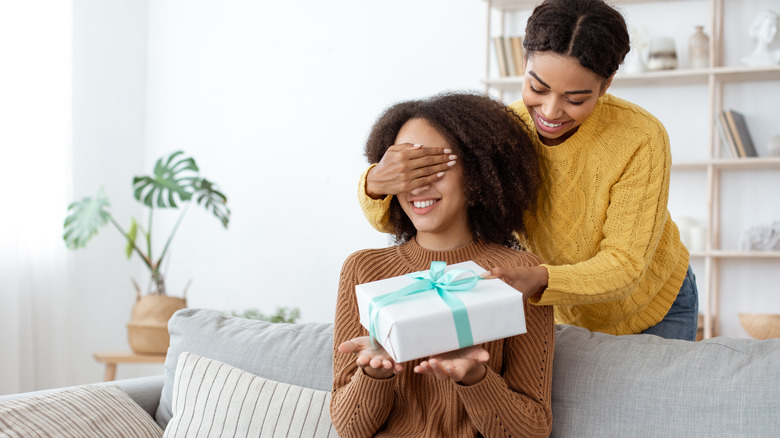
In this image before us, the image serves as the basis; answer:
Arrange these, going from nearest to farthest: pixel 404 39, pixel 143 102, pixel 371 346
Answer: pixel 371 346, pixel 404 39, pixel 143 102

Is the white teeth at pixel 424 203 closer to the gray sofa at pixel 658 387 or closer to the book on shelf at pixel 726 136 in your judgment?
the gray sofa at pixel 658 387

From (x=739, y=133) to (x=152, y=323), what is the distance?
8.31 feet

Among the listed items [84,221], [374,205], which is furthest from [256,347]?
[84,221]

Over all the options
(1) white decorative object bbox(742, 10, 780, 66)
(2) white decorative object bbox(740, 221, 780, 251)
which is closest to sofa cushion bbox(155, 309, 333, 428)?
(2) white decorative object bbox(740, 221, 780, 251)

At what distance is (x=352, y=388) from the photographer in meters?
1.23

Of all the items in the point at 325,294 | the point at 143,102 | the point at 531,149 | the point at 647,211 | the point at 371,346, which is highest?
the point at 143,102

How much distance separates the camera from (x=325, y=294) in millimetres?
3848

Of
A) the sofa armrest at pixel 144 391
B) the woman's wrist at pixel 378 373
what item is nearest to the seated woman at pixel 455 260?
the woman's wrist at pixel 378 373

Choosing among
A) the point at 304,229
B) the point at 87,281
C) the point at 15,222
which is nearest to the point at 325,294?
the point at 304,229

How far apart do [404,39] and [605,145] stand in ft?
8.16

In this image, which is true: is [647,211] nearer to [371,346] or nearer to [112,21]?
[371,346]

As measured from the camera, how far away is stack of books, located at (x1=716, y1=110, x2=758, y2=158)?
3152mm

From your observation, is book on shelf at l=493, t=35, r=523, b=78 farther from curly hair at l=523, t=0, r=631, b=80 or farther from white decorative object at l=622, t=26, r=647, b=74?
curly hair at l=523, t=0, r=631, b=80

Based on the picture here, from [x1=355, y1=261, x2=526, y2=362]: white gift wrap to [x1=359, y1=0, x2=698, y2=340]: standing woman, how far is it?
0.36 ft
